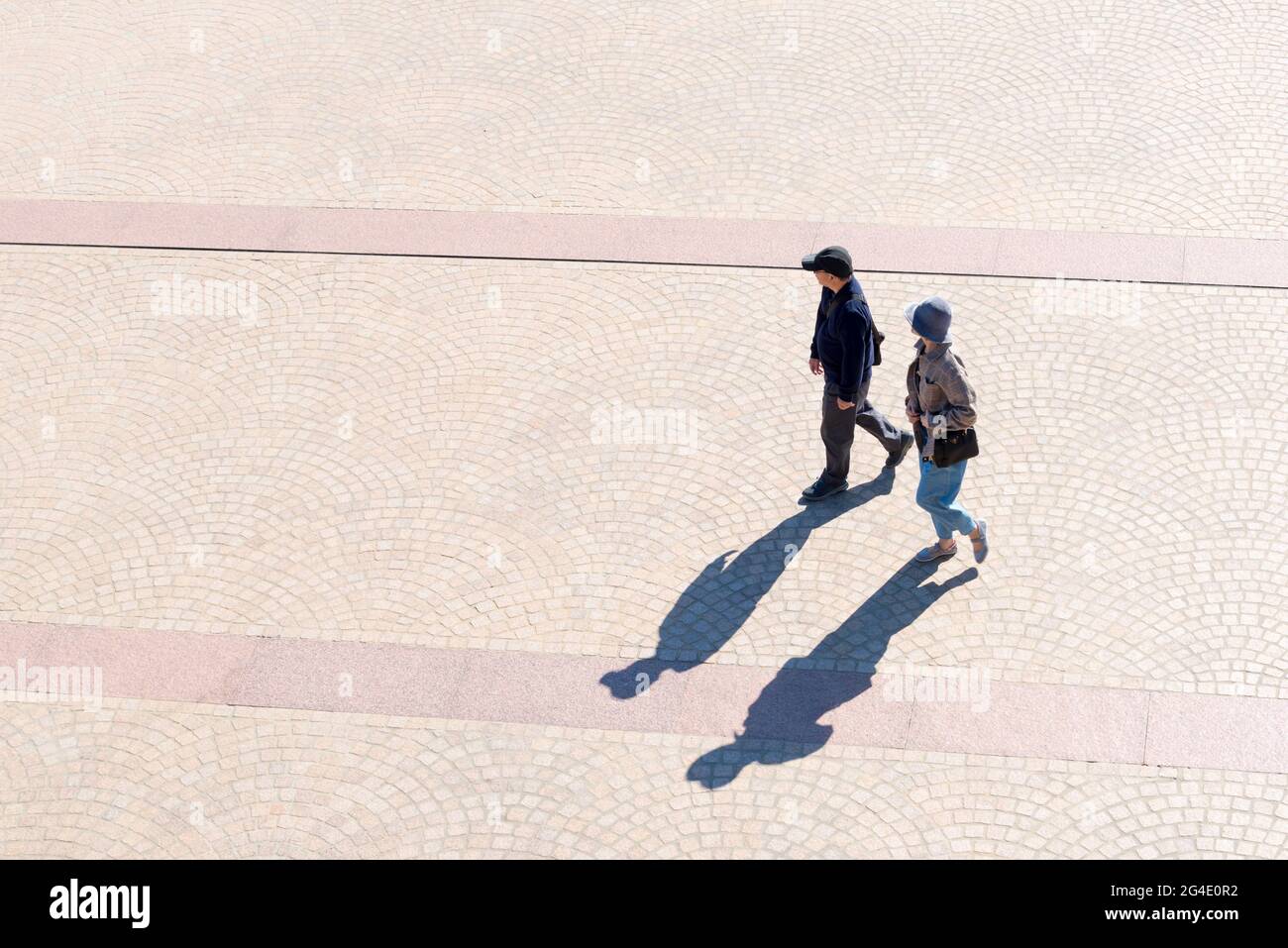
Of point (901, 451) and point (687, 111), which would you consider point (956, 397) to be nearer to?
point (901, 451)

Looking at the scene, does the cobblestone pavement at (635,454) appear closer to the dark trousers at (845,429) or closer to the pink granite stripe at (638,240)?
the pink granite stripe at (638,240)

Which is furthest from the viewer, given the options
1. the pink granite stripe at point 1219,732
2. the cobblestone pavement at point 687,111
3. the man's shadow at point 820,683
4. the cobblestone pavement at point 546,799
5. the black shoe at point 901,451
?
the cobblestone pavement at point 687,111

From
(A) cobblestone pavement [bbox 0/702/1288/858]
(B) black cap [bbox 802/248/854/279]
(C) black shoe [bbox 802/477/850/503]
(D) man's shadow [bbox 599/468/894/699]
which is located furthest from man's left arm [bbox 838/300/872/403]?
(A) cobblestone pavement [bbox 0/702/1288/858]

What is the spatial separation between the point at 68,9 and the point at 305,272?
244 inches

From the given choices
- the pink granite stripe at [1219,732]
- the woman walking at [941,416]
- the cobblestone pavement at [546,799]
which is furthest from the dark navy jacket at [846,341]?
the pink granite stripe at [1219,732]

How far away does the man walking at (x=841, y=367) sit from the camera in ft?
24.2

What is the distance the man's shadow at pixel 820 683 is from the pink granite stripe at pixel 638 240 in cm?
324

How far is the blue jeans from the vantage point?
7328 millimetres

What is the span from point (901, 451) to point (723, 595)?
1580mm

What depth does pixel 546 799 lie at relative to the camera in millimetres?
6758

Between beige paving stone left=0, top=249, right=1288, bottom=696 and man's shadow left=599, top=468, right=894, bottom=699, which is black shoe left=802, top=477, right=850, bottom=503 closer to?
man's shadow left=599, top=468, right=894, bottom=699

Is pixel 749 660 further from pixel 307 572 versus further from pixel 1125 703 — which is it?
pixel 307 572

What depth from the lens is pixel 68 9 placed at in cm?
1428

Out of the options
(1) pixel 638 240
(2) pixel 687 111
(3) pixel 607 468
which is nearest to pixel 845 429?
(3) pixel 607 468
